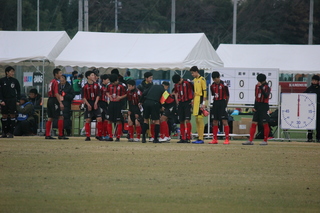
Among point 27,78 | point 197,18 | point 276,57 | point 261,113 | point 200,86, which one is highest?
point 197,18

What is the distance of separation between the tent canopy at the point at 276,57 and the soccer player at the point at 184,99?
11.5 metres

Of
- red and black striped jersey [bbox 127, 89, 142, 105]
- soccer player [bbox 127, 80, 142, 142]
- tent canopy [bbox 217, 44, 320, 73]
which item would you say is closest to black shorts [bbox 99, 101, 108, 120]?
soccer player [bbox 127, 80, 142, 142]

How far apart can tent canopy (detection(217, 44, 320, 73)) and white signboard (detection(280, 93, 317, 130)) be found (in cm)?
887

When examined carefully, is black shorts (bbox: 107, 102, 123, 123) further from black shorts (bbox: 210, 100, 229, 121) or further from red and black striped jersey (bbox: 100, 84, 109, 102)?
black shorts (bbox: 210, 100, 229, 121)

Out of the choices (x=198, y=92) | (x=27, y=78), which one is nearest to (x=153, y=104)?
(x=198, y=92)

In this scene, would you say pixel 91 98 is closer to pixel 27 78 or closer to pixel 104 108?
pixel 104 108

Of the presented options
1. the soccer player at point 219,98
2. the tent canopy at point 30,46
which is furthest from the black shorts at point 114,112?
the tent canopy at point 30,46

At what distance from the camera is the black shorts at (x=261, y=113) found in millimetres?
18984

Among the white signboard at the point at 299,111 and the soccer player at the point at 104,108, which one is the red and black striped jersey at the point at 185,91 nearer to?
the soccer player at the point at 104,108

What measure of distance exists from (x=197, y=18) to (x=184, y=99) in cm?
4515

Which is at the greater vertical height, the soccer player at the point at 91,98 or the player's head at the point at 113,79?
the player's head at the point at 113,79

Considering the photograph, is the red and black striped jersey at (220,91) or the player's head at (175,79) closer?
the red and black striped jersey at (220,91)

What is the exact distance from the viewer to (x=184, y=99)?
64.6 ft

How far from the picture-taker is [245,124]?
2303 cm
